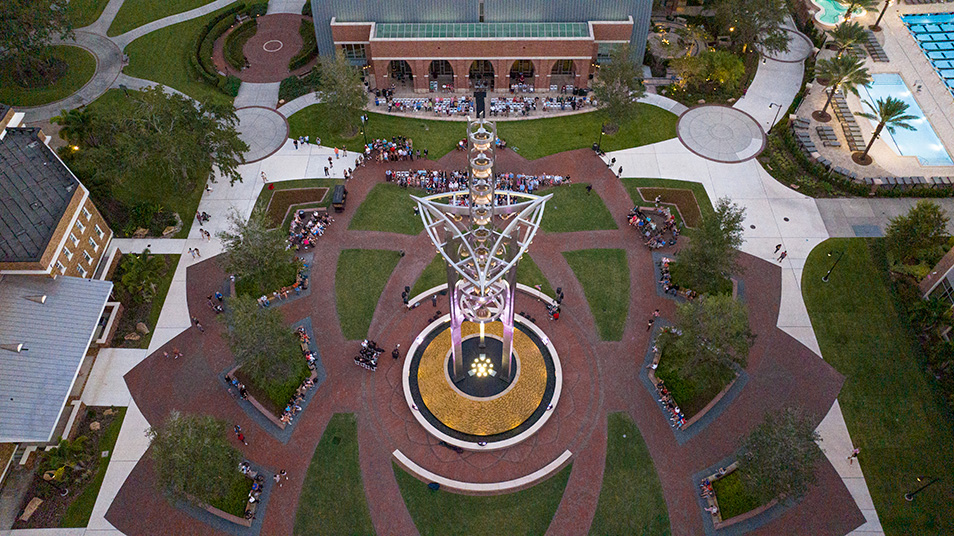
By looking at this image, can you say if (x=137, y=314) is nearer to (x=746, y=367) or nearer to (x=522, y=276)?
(x=522, y=276)

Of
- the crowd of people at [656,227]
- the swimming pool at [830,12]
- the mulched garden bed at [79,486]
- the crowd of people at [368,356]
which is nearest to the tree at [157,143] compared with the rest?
the mulched garden bed at [79,486]

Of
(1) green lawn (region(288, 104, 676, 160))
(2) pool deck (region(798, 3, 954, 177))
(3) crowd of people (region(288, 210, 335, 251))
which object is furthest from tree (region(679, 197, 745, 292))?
(3) crowd of people (region(288, 210, 335, 251))

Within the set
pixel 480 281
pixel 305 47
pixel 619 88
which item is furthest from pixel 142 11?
pixel 480 281

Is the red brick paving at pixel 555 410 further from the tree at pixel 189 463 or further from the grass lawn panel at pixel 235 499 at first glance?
the tree at pixel 189 463

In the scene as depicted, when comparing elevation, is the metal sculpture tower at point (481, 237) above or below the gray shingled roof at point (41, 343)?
above

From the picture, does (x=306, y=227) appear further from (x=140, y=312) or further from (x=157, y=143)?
(x=140, y=312)
